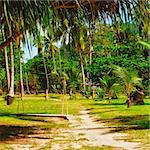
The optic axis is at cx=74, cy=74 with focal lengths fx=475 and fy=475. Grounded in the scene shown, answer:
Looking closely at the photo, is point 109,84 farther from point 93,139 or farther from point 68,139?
point 93,139

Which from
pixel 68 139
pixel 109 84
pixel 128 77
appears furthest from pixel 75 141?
pixel 109 84

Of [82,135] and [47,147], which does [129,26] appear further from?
[82,135]

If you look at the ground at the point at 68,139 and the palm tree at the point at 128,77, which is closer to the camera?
the ground at the point at 68,139

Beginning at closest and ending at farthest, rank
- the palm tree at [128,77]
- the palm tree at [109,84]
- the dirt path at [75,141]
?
the dirt path at [75,141] → the palm tree at [128,77] → the palm tree at [109,84]

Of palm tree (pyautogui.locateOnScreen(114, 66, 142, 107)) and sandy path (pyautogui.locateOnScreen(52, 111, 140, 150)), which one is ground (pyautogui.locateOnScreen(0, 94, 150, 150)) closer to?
sandy path (pyautogui.locateOnScreen(52, 111, 140, 150))

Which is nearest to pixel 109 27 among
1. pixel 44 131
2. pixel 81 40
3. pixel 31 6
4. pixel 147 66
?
pixel 81 40

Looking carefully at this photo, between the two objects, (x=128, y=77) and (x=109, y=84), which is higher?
(x=128, y=77)

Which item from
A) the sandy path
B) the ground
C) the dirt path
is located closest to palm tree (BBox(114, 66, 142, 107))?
the sandy path

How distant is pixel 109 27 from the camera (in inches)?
340

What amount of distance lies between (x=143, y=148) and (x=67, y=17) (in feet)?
10.5

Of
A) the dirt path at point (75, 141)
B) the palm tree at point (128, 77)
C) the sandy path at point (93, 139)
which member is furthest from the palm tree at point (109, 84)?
the dirt path at point (75, 141)

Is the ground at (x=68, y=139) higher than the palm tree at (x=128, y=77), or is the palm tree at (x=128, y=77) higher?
the palm tree at (x=128, y=77)

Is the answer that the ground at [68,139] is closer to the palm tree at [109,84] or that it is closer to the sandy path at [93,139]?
the sandy path at [93,139]

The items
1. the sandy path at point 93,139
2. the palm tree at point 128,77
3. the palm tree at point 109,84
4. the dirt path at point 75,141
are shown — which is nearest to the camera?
the dirt path at point 75,141
